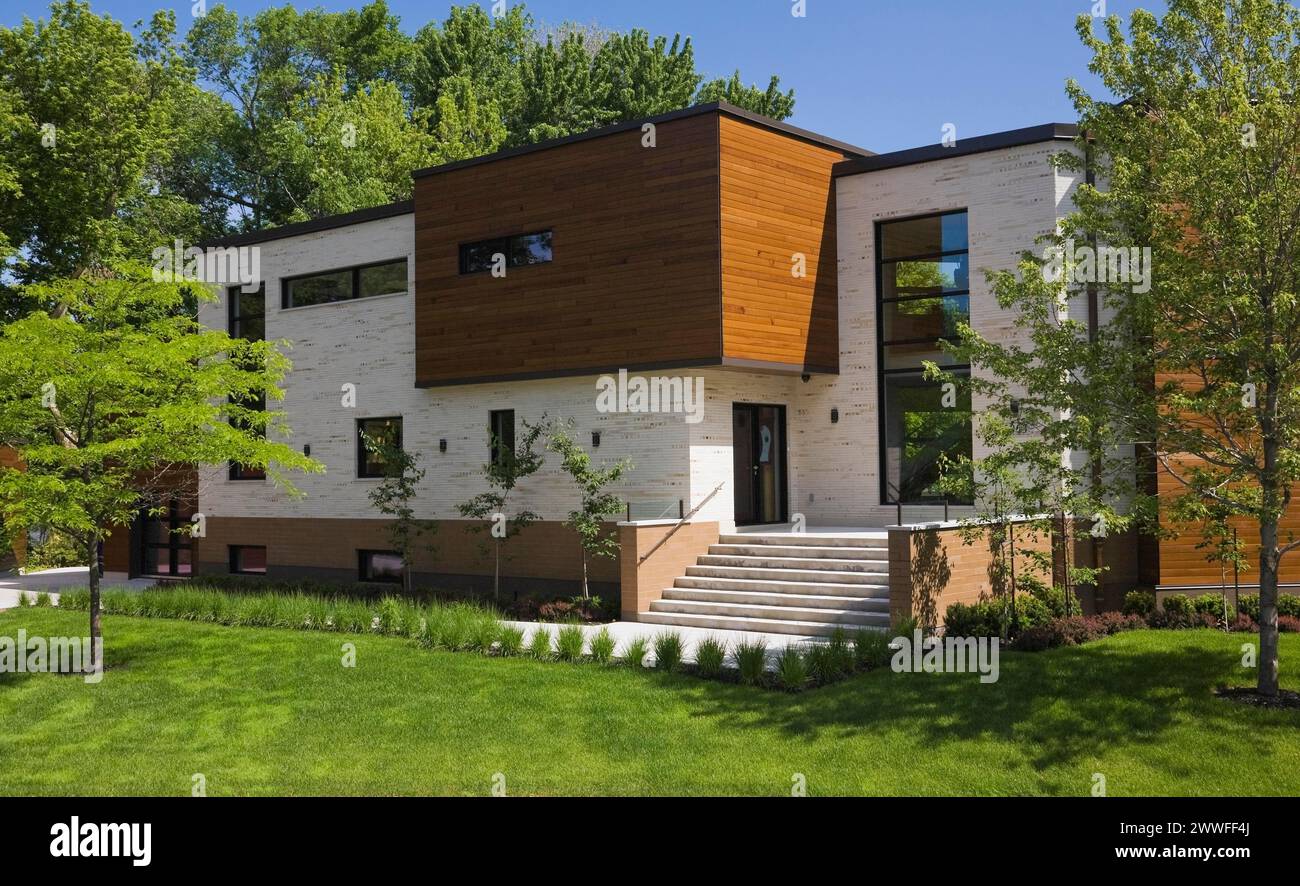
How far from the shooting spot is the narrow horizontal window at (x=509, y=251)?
786 inches

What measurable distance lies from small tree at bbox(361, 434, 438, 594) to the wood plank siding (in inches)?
66.7

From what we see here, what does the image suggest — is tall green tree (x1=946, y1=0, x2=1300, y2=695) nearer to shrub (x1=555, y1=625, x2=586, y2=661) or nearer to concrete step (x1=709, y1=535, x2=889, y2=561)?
concrete step (x1=709, y1=535, x2=889, y2=561)

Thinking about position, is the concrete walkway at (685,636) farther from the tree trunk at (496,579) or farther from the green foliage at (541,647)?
the tree trunk at (496,579)

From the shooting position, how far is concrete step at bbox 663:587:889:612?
50.9 ft

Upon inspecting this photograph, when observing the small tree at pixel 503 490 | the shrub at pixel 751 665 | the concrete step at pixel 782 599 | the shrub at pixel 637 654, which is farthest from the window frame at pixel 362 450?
the shrub at pixel 751 665

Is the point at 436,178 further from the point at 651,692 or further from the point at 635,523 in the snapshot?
the point at 651,692

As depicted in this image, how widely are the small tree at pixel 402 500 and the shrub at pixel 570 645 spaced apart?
24.0 ft

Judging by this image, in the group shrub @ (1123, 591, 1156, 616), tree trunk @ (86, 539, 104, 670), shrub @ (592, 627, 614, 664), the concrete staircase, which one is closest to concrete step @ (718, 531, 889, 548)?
the concrete staircase

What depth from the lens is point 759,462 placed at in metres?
20.2

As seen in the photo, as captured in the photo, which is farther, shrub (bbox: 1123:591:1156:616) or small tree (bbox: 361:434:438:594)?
small tree (bbox: 361:434:438:594)

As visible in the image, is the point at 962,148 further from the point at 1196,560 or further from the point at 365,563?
the point at 365,563

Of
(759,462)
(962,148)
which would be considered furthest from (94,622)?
(962,148)
